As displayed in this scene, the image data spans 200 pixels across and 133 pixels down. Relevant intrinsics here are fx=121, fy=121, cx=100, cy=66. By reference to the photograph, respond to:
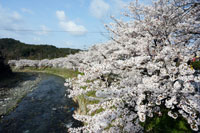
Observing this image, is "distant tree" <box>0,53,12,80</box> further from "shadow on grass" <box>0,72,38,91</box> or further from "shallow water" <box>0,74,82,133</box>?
"shallow water" <box>0,74,82,133</box>

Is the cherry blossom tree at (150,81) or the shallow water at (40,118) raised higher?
the cherry blossom tree at (150,81)

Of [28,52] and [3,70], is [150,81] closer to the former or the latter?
[3,70]

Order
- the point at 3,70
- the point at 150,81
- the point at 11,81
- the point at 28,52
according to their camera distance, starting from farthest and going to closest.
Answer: the point at 28,52
the point at 3,70
the point at 11,81
the point at 150,81

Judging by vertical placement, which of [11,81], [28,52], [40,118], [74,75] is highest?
[28,52]

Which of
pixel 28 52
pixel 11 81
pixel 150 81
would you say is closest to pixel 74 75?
pixel 11 81

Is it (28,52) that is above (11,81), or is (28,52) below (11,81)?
above

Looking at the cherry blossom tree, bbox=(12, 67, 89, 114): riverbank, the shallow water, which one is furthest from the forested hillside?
the cherry blossom tree

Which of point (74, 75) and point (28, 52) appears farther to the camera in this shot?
point (28, 52)

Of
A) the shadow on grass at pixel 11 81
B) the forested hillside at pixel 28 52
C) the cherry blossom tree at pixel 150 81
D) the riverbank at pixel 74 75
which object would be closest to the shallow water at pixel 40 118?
the riverbank at pixel 74 75

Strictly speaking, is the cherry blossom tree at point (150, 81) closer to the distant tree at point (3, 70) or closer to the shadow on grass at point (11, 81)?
the shadow on grass at point (11, 81)

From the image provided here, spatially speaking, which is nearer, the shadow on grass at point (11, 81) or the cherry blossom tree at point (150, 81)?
the cherry blossom tree at point (150, 81)

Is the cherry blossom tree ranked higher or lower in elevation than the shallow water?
higher

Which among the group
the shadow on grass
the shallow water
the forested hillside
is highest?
the forested hillside

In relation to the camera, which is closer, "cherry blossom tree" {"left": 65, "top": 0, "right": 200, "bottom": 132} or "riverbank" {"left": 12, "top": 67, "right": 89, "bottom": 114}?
"cherry blossom tree" {"left": 65, "top": 0, "right": 200, "bottom": 132}
